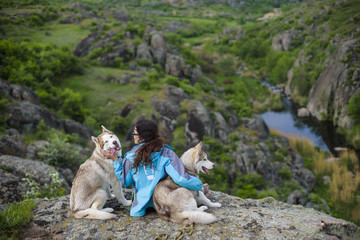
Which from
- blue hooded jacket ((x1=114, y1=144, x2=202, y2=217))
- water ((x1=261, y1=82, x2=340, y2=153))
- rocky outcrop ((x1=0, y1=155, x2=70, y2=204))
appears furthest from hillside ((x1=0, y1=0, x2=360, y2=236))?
blue hooded jacket ((x1=114, y1=144, x2=202, y2=217))

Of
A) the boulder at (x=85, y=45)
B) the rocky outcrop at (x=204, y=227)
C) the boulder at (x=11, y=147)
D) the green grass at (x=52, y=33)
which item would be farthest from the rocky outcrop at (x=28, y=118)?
the boulder at (x=85, y=45)

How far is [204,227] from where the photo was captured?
18.3 ft

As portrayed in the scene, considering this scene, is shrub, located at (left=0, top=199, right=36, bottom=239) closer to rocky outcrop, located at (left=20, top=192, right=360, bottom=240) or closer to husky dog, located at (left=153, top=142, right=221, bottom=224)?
rocky outcrop, located at (left=20, top=192, right=360, bottom=240)

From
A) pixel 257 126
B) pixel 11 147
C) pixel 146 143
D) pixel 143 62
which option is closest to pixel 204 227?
pixel 146 143

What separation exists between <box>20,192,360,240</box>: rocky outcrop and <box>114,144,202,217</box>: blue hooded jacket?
0.47m

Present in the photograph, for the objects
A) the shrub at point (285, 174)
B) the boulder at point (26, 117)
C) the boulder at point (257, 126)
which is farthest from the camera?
the boulder at point (257, 126)

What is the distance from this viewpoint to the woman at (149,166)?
5.75 meters

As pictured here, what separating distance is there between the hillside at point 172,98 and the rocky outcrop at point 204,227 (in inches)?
133

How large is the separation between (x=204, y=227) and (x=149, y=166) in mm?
1835

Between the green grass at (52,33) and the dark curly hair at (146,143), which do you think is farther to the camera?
the green grass at (52,33)

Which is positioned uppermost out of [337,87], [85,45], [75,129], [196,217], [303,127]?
[85,45]

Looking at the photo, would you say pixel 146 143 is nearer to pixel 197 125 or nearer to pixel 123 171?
pixel 123 171

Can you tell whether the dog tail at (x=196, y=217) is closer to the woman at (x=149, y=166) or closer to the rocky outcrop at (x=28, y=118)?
the woman at (x=149, y=166)

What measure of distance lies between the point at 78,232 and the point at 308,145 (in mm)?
37718
